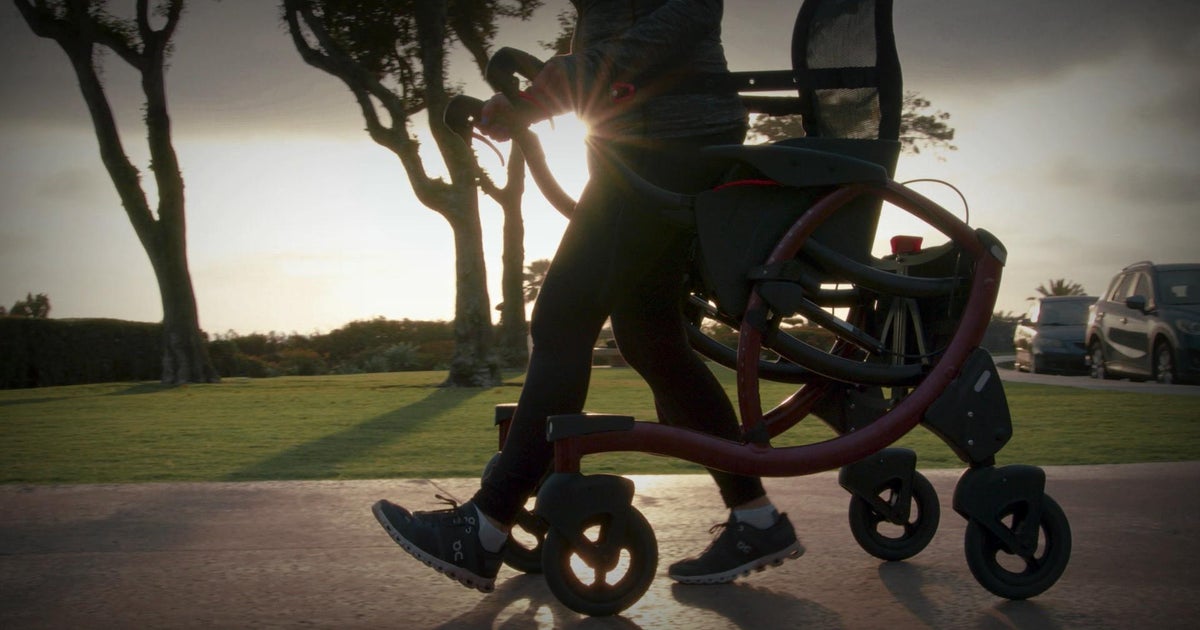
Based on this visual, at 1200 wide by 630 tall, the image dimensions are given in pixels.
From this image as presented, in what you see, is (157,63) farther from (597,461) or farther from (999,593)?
(999,593)

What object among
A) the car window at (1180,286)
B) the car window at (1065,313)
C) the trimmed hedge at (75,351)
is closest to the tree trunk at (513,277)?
the trimmed hedge at (75,351)

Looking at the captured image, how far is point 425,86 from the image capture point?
15.8 meters

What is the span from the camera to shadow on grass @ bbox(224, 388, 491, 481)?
222 inches

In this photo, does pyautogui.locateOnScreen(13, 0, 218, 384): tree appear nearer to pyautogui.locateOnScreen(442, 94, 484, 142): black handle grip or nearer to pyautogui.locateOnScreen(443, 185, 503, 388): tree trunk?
pyautogui.locateOnScreen(443, 185, 503, 388): tree trunk

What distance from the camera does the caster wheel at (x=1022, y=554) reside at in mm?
2820

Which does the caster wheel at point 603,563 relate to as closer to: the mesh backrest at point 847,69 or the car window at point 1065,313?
the mesh backrest at point 847,69

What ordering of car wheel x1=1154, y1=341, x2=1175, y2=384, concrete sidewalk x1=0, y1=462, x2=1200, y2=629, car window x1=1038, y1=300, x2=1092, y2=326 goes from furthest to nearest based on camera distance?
car window x1=1038, y1=300, x2=1092, y2=326 → car wheel x1=1154, y1=341, x2=1175, y2=384 → concrete sidewalk x1=0, y1=462, x2=1200, y2=629

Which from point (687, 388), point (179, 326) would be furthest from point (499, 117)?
point (179, 326)

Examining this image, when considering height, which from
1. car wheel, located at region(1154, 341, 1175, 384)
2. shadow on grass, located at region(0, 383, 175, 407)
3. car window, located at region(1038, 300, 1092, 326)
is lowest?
shadow on grass, located at region(0, 383, 175, 407)

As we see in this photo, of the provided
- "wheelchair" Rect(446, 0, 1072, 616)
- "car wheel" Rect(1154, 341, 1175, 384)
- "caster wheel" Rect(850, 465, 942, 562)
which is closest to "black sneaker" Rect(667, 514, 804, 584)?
"wheelchair" Rect(446, 0, 1072, 616)

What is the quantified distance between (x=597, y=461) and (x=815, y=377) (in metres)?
2.74

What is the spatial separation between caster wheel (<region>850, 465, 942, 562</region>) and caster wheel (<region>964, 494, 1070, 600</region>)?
0.45 meters

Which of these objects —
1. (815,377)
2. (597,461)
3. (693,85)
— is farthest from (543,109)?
(597,461)

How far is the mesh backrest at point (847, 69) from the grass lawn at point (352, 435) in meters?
2.83
